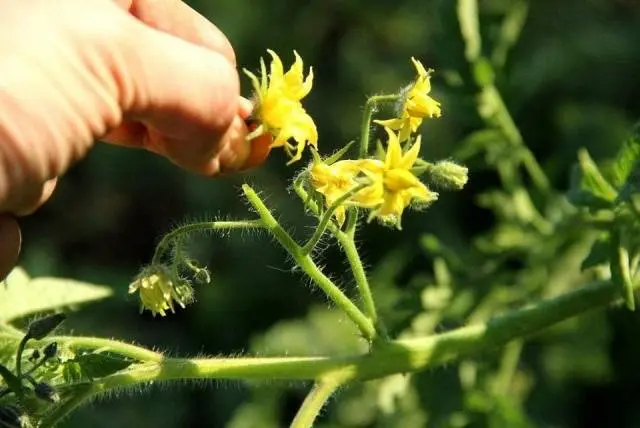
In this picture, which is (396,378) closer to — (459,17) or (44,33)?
(459,17)

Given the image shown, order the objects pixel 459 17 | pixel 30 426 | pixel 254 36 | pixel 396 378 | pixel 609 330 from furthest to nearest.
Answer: pixel 254 36 → pixel 609 330 → pixel 396 378 → pixel 459 17 → pixel 30 426

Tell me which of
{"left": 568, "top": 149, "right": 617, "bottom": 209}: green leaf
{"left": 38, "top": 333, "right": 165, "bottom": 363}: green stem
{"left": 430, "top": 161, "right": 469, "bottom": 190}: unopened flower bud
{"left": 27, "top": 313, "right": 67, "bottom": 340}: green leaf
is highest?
{"left": 430, "top": 161, "right": 469, "bottom": 190}: unopened flower bud

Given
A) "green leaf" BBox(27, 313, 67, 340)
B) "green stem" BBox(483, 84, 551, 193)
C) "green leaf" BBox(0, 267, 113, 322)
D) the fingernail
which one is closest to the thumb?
the fingernail

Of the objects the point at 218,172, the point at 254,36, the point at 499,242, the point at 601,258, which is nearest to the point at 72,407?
the point at 218,172

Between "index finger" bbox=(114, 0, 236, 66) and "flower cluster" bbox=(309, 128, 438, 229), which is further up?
"index finger" bbox=(114, 0, 236, 66)

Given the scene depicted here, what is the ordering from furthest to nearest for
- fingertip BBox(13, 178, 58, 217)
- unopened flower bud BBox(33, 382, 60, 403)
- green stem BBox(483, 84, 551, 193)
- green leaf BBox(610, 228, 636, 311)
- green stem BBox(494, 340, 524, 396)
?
green stem BBox(494, 340, 524, 396)
green stem BBox(483, 84, 551, 193)
green leaf BBox(610, 228, 636, 311)
unopened flower bud BBox(33, 382, 60, 403)
fingertip BBox(13, 178, 58, 217)

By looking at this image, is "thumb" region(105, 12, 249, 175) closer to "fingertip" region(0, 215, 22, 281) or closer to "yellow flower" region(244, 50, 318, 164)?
"yellow flower" region(244, 50, 318, 164)

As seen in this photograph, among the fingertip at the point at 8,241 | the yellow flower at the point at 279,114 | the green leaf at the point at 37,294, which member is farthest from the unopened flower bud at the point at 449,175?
the green leaf at the point at 37,294
